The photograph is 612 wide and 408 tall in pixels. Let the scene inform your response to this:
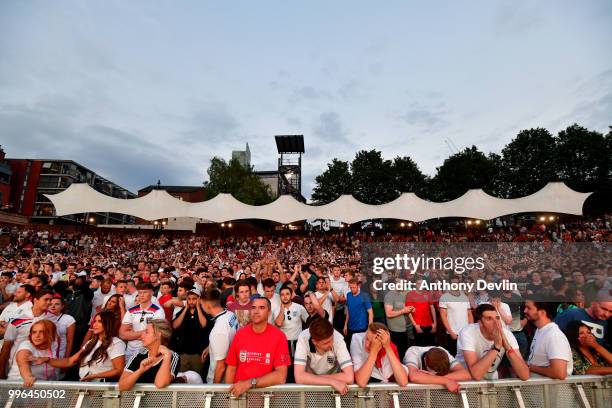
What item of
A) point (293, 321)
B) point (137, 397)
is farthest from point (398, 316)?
point (137, 397)

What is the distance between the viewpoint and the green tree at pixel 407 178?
137 ft

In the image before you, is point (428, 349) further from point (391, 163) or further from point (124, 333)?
point (391, 163)

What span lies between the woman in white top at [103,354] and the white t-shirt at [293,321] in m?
2.53

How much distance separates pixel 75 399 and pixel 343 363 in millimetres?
2231

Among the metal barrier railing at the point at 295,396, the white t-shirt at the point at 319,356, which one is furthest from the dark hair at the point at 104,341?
the white t-shirt at the point at 319,356

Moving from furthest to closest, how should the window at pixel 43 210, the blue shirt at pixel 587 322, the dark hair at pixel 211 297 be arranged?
the window at pixel 43 210, the dark hair at pixel 211 297, the blue shirt at pixel 587 322

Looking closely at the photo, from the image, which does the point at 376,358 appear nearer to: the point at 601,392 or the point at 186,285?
the point at 601,392

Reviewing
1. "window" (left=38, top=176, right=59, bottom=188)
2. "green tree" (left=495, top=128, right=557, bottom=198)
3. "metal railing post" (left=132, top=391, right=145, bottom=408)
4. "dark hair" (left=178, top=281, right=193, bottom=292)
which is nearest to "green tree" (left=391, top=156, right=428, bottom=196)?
"green tree" (left=495, top=128, right=557, bottom=198)

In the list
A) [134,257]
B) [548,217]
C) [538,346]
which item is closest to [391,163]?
[548,217]

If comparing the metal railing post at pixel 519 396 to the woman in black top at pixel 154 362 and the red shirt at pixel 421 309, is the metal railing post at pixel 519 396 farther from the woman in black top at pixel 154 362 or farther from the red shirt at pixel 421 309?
the red shirt at pixel 421 309

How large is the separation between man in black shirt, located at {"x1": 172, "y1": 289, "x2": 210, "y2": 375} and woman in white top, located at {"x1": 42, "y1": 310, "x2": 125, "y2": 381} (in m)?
1.04

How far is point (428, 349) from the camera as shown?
10.2ft

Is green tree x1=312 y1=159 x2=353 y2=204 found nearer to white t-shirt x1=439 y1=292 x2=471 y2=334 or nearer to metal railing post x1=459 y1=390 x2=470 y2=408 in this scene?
white t-shirt x1=439 y1=292 x2=471 y2=334

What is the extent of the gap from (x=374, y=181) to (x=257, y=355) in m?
40.6
